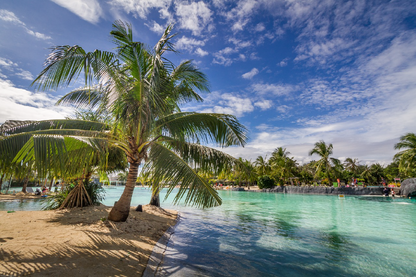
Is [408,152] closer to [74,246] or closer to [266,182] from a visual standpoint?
[266,182]

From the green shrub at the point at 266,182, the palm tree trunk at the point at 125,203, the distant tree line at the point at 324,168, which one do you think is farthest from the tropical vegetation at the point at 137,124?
the green shrub at the point at 266,182

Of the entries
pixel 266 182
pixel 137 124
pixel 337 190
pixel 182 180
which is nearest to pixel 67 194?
pixel 137 124

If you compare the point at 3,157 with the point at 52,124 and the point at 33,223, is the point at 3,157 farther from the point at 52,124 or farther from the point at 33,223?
the point at 33,223

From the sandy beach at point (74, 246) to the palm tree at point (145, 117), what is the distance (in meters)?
0.92

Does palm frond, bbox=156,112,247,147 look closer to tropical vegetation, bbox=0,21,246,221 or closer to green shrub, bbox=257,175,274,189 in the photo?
tropical vegetation, bbox=0,21,246,221

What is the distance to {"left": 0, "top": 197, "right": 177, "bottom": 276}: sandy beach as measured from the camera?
311 centimetres

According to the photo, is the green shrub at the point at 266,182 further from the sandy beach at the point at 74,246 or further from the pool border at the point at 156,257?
the pool border at the point at 156,257

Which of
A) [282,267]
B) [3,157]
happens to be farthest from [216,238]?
[3,157]

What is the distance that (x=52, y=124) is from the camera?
5.82 meters

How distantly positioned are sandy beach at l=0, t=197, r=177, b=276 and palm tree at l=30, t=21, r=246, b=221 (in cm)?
92

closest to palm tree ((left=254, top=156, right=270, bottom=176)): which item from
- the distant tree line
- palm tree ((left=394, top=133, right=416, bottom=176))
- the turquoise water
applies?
the distant tree line

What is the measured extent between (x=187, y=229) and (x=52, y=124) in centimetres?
557

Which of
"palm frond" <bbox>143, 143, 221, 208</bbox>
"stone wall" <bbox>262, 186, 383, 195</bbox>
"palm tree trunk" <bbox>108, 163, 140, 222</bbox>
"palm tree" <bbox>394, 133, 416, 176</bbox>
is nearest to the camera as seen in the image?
"palm frond" <bbox>143, 143, 221, 208</bbox>

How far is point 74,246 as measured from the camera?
4.10 metres
